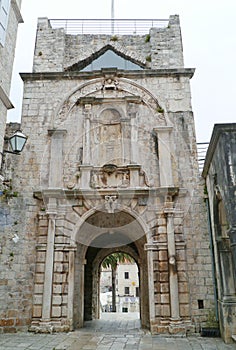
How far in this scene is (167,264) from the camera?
8242 millimetres

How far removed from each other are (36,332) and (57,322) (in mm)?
553

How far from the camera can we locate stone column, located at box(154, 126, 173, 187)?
29.5 ft

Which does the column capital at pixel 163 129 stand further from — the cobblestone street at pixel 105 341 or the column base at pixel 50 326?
the column base at pixel 50 326

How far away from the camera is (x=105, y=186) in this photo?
354 inches

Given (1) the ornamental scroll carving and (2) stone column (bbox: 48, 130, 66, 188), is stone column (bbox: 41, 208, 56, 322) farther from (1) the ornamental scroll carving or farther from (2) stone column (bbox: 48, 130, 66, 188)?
(1) the ornamental scroll carving

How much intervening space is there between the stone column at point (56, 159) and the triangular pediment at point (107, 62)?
3.02m

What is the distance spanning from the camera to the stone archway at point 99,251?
9156mm

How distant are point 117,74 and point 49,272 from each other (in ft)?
22.0

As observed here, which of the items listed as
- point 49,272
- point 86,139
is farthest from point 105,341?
point 86,139

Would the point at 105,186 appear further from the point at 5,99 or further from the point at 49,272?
the point at 5,99

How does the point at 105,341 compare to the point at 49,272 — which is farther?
the point at 49,272

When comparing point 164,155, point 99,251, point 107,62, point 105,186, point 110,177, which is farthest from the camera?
point 99,251

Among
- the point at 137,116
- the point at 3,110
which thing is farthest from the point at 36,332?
the point at 137,116

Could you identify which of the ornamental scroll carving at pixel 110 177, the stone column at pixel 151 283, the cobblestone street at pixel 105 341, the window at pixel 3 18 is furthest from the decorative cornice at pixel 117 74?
the cobblestone street at pixel 105 341
